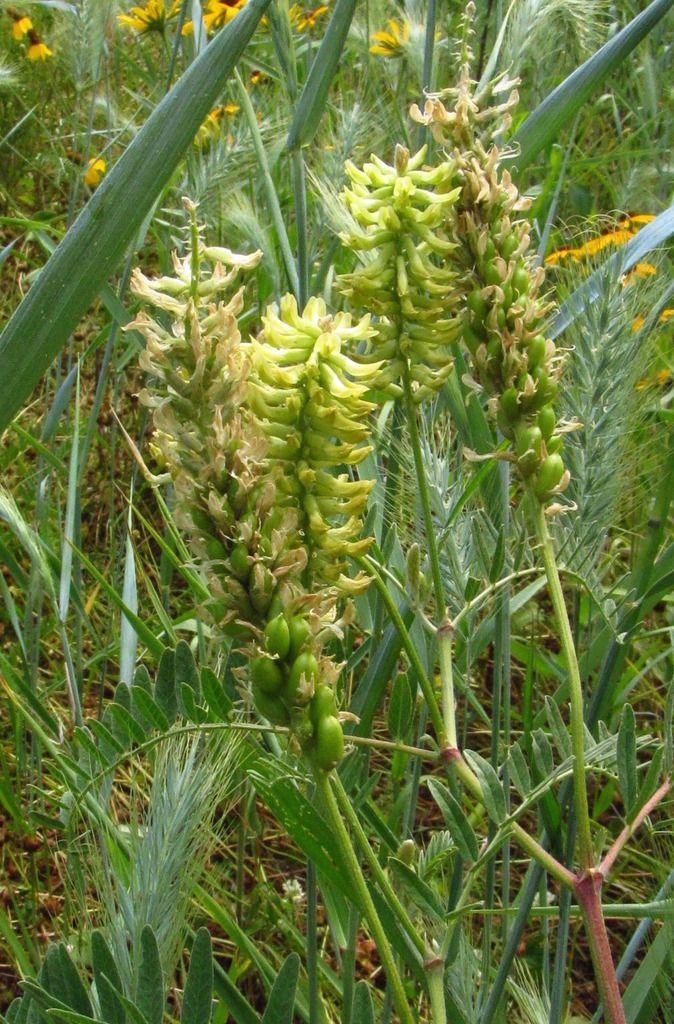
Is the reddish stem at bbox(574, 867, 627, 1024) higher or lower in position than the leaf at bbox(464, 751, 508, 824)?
lower

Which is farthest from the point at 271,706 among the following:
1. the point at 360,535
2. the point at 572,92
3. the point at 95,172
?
the point at 95,172

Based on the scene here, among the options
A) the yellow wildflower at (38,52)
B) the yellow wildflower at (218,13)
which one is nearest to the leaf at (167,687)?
the yellow wildflower at (218,13)

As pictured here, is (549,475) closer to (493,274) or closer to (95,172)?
(493,274)

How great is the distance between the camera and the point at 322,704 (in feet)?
1.67

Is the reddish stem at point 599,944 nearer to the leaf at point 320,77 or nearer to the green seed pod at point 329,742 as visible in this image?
the green seed pod at point 329,742

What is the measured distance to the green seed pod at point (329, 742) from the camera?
1.66ft

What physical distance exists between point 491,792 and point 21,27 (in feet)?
6.91

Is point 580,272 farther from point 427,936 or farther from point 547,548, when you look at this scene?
point 427,936

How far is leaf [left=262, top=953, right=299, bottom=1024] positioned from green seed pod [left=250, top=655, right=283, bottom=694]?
178 mm

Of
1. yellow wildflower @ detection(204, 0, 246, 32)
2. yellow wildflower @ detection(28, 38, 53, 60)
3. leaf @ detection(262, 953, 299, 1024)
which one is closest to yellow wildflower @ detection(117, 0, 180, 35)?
yellow wildflower @ detection(204, 0, 246, 32)

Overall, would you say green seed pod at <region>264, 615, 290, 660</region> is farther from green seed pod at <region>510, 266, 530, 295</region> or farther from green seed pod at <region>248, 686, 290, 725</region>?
green seed pod at <region>510, 266, 530, 295</region>

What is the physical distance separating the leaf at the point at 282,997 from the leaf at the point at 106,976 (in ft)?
0.26

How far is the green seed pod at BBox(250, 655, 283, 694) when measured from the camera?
0.50 meters

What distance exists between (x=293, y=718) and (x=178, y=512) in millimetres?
104
